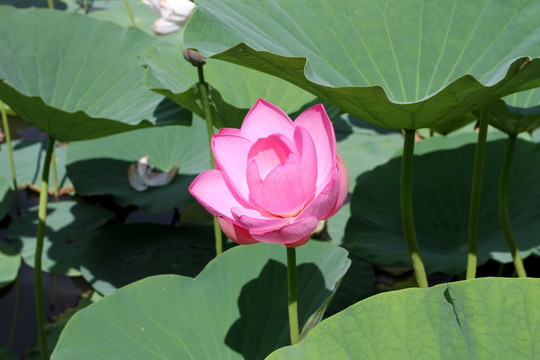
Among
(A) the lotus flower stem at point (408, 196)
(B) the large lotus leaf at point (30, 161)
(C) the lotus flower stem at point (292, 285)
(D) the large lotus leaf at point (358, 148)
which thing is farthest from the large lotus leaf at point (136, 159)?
(C) the lotus flower stem at point (292, 285)

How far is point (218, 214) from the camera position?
2.12 feet

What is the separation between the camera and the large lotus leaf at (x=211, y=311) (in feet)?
2.99

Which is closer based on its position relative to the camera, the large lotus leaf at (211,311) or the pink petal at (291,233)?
the pink petal at (291,233)

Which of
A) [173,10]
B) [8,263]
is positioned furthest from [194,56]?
[8,263]

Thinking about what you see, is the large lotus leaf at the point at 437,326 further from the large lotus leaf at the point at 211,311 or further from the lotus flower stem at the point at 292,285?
the large lotus leaf at the point at 211,311

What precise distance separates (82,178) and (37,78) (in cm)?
32

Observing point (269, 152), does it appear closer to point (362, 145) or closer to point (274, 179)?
point (274, 179)

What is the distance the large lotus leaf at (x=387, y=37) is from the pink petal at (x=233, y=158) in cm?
29

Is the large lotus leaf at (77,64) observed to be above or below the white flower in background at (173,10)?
below

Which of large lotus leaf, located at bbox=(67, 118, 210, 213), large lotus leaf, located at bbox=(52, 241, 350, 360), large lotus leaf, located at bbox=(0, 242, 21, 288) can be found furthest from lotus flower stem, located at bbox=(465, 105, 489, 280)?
large lotus leaf, located at bbox=(0, 242, 21, 288)

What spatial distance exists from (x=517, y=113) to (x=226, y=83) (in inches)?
26.4

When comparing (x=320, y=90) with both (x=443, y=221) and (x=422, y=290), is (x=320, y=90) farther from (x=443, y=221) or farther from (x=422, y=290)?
(x=443, y=221)

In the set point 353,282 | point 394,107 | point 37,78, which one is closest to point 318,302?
point 394,107

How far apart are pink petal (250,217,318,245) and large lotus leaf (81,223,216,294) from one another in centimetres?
90
